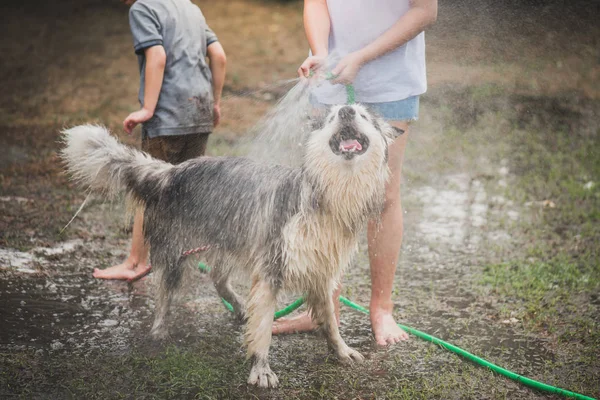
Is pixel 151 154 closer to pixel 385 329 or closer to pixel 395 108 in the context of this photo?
pixel 395 108

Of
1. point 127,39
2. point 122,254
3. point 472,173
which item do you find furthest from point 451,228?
point 127,39

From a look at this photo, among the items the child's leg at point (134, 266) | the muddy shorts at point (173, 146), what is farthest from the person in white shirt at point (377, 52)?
the child's leg at point (134, 266)

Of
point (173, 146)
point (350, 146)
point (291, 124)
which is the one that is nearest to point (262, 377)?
point (350, 146)

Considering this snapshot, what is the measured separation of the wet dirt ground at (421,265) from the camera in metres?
3.19

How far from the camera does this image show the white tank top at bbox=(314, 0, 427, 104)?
3.29 meters

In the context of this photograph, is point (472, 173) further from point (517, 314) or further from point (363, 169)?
point (363, 169)

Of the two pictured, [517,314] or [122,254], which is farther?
[122,254]

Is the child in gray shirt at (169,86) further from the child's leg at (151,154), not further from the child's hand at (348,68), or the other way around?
the child's hand at (348,68)

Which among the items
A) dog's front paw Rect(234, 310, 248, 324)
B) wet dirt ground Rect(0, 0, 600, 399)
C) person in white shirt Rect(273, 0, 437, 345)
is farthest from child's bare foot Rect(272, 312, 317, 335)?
person in white shirt Rect(273, 0, 437, 345)

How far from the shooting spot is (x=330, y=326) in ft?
11.3

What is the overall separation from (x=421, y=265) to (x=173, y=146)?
6.54ft

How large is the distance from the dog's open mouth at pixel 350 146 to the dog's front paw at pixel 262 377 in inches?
44.7

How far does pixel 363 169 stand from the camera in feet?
9.62

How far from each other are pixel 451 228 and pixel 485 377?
232cm
